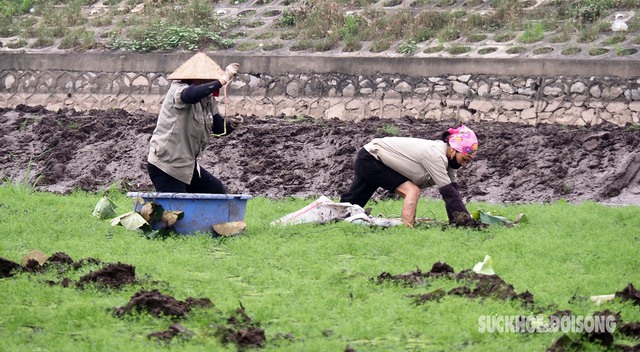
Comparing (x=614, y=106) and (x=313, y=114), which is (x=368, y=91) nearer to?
(x=313, y=114)

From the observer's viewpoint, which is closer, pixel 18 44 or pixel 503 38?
pixel 503 38

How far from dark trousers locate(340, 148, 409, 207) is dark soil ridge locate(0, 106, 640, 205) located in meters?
2.90

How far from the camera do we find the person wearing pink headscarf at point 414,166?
37.7 feet

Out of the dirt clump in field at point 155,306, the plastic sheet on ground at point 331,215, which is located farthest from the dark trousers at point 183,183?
the dirt clump in field at point 155,306

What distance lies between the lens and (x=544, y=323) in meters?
7.41

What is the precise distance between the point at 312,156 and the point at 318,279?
328 inches

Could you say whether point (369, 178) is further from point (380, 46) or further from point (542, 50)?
point (380, 46)

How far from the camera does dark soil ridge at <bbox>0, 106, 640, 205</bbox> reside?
50.5 ft

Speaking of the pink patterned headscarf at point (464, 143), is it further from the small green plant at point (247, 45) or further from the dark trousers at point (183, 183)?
the small green plant at point (247, 45)

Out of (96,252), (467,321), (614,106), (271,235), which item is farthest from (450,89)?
(467,321)

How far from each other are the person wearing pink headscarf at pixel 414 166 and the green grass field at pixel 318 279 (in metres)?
0.40

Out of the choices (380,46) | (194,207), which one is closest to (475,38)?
(380,46)

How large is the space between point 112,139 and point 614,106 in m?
7.91

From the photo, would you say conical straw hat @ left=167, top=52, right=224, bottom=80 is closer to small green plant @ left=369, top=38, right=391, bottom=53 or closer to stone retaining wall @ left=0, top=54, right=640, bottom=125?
stone retaining wall @ left=0, top=54, right=640, bottom=125
